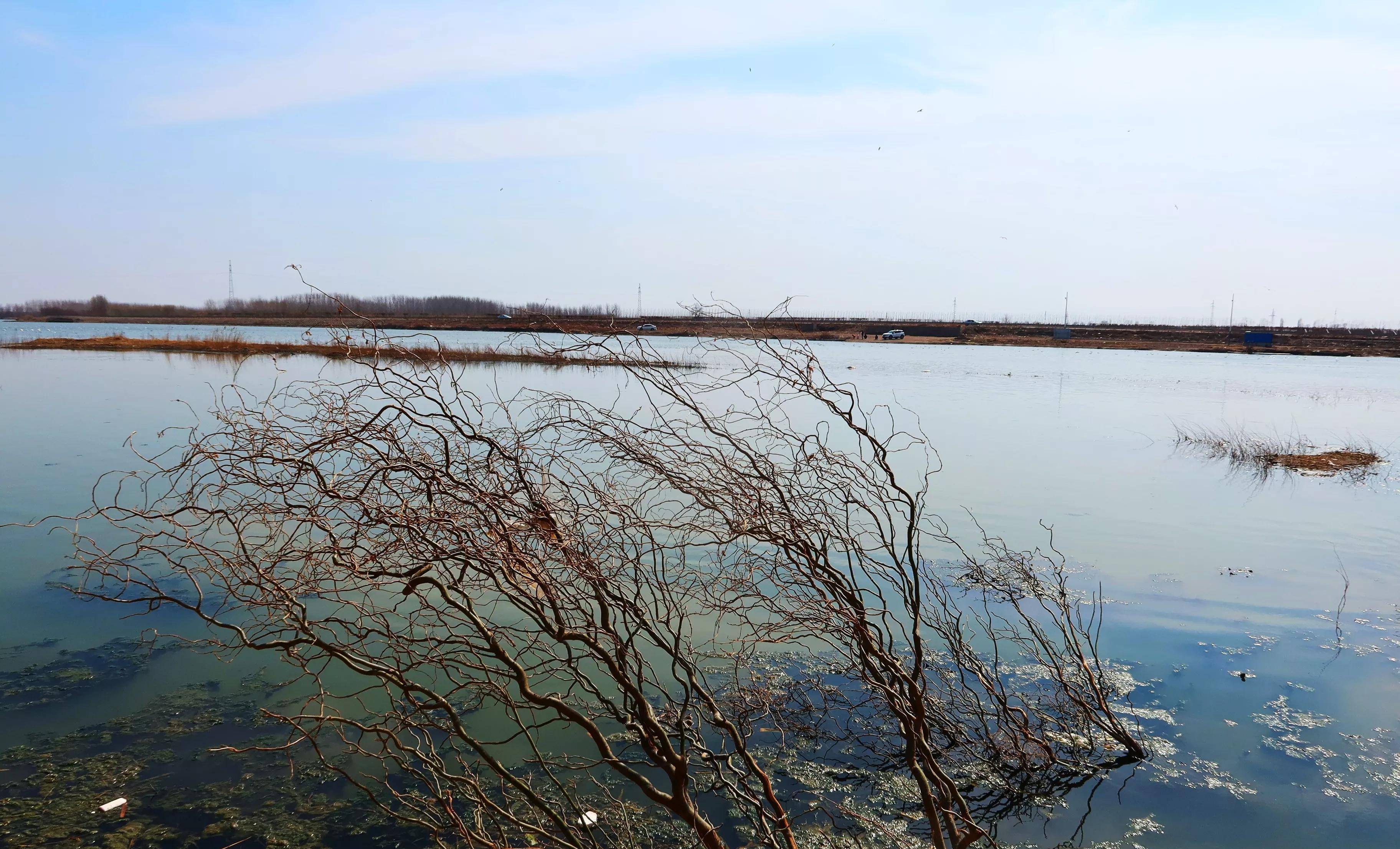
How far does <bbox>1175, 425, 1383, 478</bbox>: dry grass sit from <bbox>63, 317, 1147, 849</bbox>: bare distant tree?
11297mm

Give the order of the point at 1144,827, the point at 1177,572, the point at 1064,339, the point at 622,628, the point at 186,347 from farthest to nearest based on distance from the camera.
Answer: the point at 1064,339 < the point at 186,347 < the point at 1177,572 < the point at 622,628 < the point at 1144,827

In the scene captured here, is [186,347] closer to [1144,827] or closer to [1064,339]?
[1144,827]

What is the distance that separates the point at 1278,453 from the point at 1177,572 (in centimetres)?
1046

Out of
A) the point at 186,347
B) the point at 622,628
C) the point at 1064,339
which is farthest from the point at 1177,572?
the point at 1064,339

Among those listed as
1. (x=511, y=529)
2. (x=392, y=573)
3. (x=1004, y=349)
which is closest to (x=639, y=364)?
(x=511, y=529)

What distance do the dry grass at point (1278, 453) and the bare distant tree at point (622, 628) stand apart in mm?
11297

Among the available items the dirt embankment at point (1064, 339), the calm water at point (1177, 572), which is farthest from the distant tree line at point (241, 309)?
the calm water at point (1177, 572)

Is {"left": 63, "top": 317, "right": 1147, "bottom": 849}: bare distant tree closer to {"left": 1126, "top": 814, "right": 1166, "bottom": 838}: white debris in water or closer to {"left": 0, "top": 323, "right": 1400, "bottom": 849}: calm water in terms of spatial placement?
{"left": 1126, "top": 814, "right": 1166, "bottom": 838}: white debris in water

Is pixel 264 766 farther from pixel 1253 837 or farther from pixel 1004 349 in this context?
pixel 1004 349

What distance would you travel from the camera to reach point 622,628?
7.79m

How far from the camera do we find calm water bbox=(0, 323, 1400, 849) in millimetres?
5977

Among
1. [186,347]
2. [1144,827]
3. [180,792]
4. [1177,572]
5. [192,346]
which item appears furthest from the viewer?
[186,347]

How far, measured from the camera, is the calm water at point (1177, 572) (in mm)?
5977

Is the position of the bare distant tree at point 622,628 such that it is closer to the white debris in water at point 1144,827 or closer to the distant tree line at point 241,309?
the white debris in water at point 1144,827
